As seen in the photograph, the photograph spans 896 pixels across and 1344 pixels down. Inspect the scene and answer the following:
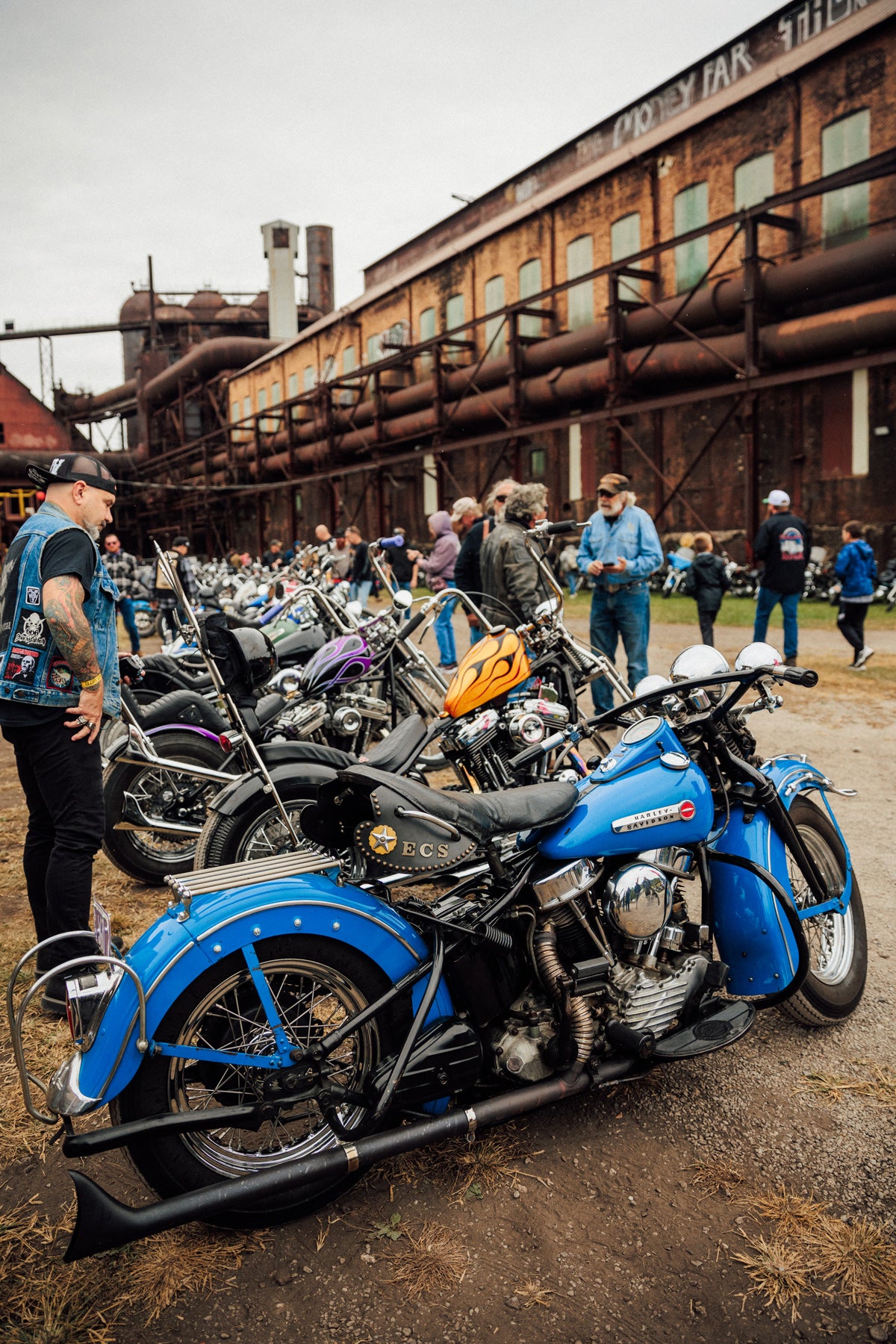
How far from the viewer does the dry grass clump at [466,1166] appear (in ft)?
7.88

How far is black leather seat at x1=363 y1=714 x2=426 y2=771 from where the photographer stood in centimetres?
271

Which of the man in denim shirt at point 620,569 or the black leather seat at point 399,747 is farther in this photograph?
the man in denim shirt at point 620,569

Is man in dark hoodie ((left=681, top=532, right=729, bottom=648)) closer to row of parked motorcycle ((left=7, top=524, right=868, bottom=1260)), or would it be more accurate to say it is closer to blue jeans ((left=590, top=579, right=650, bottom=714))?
blue jeans ((left=590, top=579, right=650, bottom=714))

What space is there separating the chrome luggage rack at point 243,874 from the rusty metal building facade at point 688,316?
15263 mm

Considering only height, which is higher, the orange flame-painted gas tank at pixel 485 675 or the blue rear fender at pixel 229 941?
the orange flame-painted gas tank at pixel 485 675

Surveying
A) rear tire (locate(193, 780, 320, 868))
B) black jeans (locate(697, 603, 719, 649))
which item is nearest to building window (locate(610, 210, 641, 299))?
black jeans (locate(697, 603, 719, 649))

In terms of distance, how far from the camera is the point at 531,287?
86.1 feet

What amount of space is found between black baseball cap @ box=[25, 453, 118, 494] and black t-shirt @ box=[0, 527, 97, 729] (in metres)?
0.21

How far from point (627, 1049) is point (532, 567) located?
13.6ft

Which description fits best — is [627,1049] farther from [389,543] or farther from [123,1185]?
[389,543]

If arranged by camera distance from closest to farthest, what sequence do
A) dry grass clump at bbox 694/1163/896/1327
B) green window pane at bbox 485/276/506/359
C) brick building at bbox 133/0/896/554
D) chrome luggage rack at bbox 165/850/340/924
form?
dry grass clump at bbox 694/1163/896/1327, chrome luggage rack at bbox 165/850/340/924, brick building at bbox 133/0/896/554, green window pane at bbox 485/276/506/359

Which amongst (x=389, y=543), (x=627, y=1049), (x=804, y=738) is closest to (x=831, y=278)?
(x=804, y=738)

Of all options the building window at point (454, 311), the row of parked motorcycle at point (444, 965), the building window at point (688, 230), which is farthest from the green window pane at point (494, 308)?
the row of parked motorcycle at point (444, 965)

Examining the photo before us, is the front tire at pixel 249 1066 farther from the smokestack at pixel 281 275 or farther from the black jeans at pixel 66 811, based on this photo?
the smokestack at pixel 281 275
